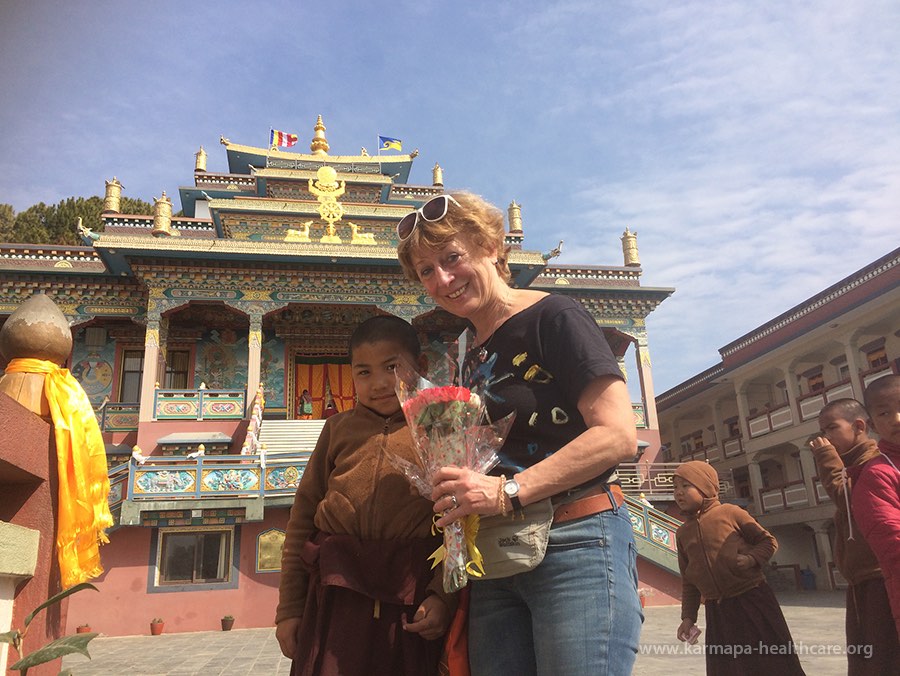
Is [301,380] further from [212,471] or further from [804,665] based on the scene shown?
[804,665]

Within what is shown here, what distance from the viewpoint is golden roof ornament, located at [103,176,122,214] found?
2131cm

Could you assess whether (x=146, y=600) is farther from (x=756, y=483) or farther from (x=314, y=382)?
(x=756, y=483)

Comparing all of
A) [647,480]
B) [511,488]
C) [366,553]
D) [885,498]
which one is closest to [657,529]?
[647,480]

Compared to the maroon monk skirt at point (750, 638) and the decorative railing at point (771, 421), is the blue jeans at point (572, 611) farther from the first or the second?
the decorative railing at point (771, 421)

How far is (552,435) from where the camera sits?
82.7 inches

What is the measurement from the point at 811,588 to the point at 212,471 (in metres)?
17.8

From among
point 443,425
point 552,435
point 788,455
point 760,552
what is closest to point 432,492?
point 443,425

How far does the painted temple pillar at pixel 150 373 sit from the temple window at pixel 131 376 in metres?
2.25

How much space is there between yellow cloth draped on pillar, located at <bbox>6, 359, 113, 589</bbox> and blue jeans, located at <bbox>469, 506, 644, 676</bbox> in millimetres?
2585

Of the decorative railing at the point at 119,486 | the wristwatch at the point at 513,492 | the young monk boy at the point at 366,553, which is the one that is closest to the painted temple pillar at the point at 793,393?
the decorative railing at the point at 119,486

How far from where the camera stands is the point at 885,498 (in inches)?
119

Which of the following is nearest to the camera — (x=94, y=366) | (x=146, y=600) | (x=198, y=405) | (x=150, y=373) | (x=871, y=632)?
(x=871, y=632)

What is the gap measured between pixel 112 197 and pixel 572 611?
23057 mm

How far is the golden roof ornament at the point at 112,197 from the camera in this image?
21.3m
